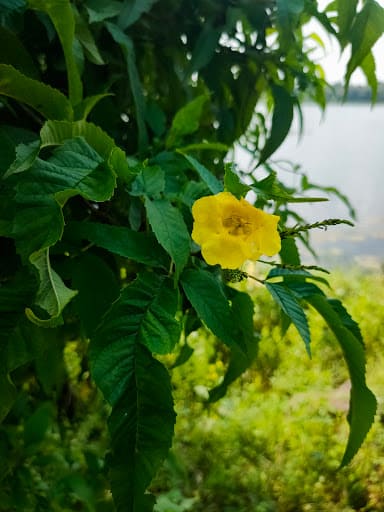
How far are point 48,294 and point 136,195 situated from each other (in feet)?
0.36

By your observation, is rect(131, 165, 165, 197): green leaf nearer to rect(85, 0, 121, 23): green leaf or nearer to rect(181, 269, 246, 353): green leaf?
rect(181, 269, 246, 353): green leaf

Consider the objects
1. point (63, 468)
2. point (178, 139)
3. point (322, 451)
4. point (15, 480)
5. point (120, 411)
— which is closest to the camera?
point (120, 411)

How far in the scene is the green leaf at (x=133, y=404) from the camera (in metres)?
0.29

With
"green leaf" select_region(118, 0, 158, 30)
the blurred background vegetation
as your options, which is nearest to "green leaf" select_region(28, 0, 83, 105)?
"green leaf" select_region(118, 0, 158, 30)

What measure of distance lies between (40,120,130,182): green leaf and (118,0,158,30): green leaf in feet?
0.61

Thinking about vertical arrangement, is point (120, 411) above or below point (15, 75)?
below

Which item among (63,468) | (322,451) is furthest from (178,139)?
(322,451)

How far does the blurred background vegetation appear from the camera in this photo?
1.01 meters

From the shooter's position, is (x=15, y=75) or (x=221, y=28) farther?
(x=221, y=28)

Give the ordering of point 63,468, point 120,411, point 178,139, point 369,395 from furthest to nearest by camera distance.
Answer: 1. point 63,468
2. point 178,139
3. point 369,395
4. point 120,411

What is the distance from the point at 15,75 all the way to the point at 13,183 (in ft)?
0.24

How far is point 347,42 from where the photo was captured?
50 cm

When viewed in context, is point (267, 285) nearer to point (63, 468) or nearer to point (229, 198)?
point (229, 198)

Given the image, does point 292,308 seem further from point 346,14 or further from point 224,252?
point 346,14
